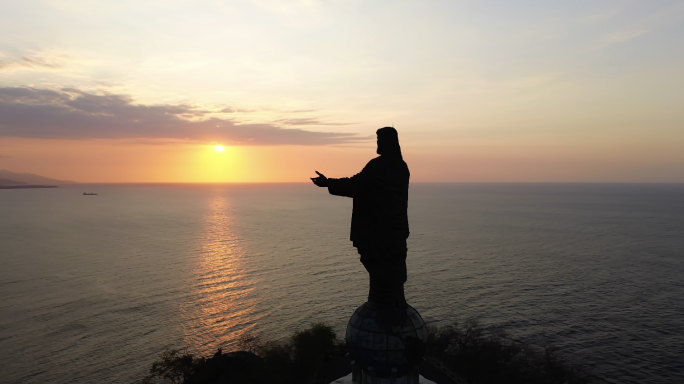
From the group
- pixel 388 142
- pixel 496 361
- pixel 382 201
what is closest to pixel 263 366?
pixel 496 361

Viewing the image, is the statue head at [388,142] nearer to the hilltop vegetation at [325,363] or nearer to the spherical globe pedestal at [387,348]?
the spherical globe pedestal at [387,348]

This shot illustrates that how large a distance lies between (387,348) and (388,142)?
610 centimetres

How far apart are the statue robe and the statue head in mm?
→ 320

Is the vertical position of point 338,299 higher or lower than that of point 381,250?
lower

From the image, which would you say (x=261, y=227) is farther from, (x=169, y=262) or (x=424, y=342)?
(x=424, y=342)

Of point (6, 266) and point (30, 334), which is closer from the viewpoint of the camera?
point (30, 334)

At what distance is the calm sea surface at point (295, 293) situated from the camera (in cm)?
4672

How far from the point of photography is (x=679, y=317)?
5444 centimetres

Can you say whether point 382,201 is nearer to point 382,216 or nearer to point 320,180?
point 382,216

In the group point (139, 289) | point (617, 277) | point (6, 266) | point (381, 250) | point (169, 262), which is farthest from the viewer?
point (169, 262)

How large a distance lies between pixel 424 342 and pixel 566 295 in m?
61.8

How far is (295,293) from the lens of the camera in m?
66.7

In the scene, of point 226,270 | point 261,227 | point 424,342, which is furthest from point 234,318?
point 261,227

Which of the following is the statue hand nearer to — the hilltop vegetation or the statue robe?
the statue robe
